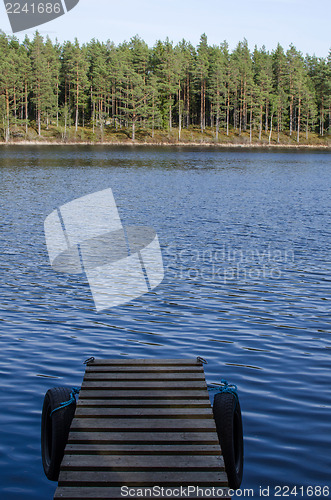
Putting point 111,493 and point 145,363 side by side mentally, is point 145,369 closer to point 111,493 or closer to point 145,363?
point 145,363

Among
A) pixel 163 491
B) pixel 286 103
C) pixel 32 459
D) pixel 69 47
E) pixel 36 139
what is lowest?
pixel 32 459

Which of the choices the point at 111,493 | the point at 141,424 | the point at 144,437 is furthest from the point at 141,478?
the point at 141,424

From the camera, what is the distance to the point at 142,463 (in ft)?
20.2

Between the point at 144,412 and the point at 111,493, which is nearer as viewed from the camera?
the point at 111,493

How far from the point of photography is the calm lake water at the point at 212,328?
25.7ft

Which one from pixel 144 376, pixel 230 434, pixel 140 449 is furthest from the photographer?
pixel 144 376

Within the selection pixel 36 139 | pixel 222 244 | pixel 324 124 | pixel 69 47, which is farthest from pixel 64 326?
pixel 324 124

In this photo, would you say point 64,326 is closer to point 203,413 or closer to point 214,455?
point 203,413

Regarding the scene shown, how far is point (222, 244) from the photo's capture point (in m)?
24.1

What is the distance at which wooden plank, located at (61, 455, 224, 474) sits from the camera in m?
6.10

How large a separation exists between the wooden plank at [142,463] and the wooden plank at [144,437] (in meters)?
0.28

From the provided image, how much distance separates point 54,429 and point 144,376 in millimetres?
1731

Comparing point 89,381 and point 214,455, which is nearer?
point 214,455

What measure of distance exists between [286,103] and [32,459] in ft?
518
